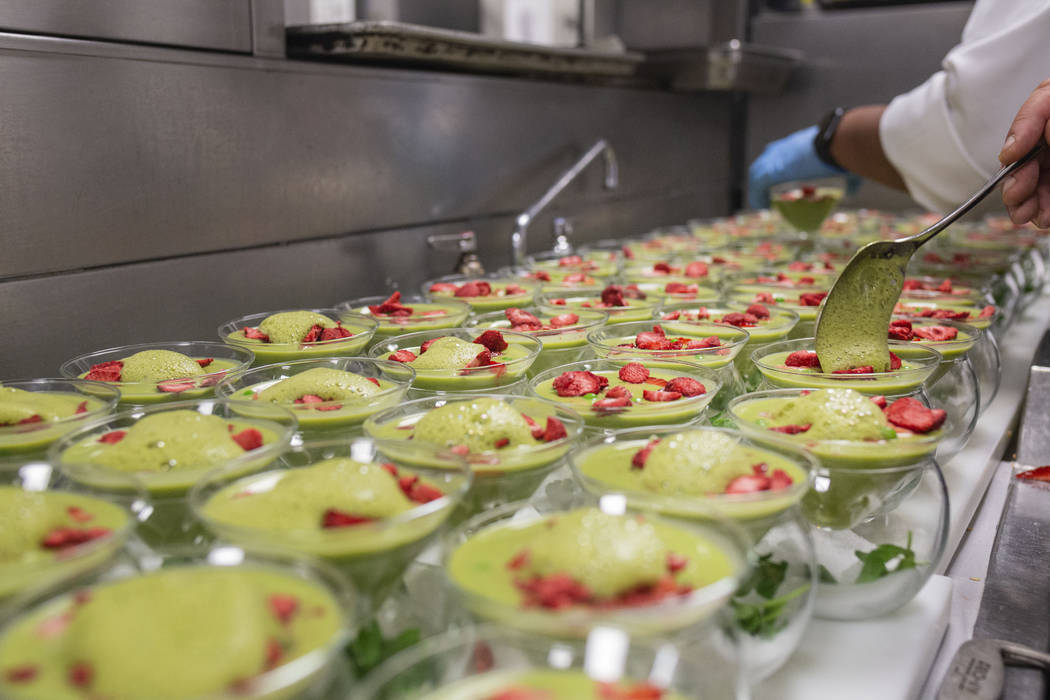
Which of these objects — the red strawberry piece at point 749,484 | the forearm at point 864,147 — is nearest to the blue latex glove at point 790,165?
the forearm at point 864,147

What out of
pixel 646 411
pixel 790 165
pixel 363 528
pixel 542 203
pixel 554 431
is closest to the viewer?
pixel 363 528

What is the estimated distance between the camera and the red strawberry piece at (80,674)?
75 centimetres

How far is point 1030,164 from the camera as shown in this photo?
7.00 ft

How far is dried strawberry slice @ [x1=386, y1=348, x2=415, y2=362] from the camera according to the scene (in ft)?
6.29

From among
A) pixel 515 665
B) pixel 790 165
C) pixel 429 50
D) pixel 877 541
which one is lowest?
pixel 877 541

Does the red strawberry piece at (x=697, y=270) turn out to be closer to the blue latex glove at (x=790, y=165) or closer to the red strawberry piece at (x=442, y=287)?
the red strawberry piece at (x=442, y=287)

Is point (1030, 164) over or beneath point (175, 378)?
over

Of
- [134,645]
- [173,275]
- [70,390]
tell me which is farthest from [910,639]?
[173,275]

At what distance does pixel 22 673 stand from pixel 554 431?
2.57 ft

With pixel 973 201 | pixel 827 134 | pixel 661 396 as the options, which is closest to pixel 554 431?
pixel 661 396

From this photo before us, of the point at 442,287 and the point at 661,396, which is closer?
the point at 661,396

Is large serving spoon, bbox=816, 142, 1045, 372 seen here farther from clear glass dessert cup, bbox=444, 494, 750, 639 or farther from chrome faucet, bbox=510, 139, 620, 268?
chrome faucet, bbox=510, 139, 620, 268

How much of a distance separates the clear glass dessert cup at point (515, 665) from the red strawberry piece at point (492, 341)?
1.10 m

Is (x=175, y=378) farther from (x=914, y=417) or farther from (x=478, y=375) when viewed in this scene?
(x=914, y=417)
